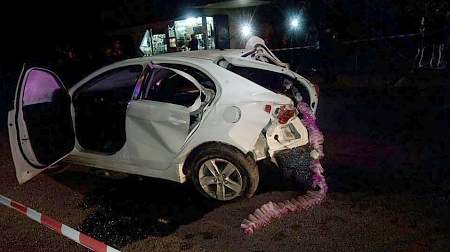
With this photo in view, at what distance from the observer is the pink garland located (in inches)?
174

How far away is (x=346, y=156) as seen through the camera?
623cm

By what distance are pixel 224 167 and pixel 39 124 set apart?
239 cm

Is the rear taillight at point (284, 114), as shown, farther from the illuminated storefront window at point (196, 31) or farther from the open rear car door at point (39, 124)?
the illuminated storefront window at point (196, 31)

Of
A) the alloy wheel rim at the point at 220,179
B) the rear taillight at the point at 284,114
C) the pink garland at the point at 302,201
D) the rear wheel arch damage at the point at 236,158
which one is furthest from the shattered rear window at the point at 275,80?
the alloy wheel rim at the point at 220,179

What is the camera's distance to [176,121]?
4.89 metres

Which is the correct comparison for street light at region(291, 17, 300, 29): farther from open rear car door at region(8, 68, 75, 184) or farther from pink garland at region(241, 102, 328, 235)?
open rear car door at region(8, 68, 75, 184)

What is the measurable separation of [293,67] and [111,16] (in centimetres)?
1254

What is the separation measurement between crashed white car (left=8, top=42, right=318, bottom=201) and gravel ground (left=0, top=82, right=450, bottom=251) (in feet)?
1.18

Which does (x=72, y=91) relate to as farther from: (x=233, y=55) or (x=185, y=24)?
(x=185, y=24)

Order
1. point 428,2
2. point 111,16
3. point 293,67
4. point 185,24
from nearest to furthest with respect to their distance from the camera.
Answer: point 428,2 → point 293,67 → point 185,24 → point 111,16

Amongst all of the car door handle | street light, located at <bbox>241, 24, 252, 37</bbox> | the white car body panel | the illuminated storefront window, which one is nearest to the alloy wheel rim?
the white car body panel

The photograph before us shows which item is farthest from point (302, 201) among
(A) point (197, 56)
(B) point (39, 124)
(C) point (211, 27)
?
(C) point (211, 27)

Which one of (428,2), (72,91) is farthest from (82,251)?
(428,2)

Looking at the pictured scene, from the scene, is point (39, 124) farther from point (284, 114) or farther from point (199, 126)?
point (284, 114)
